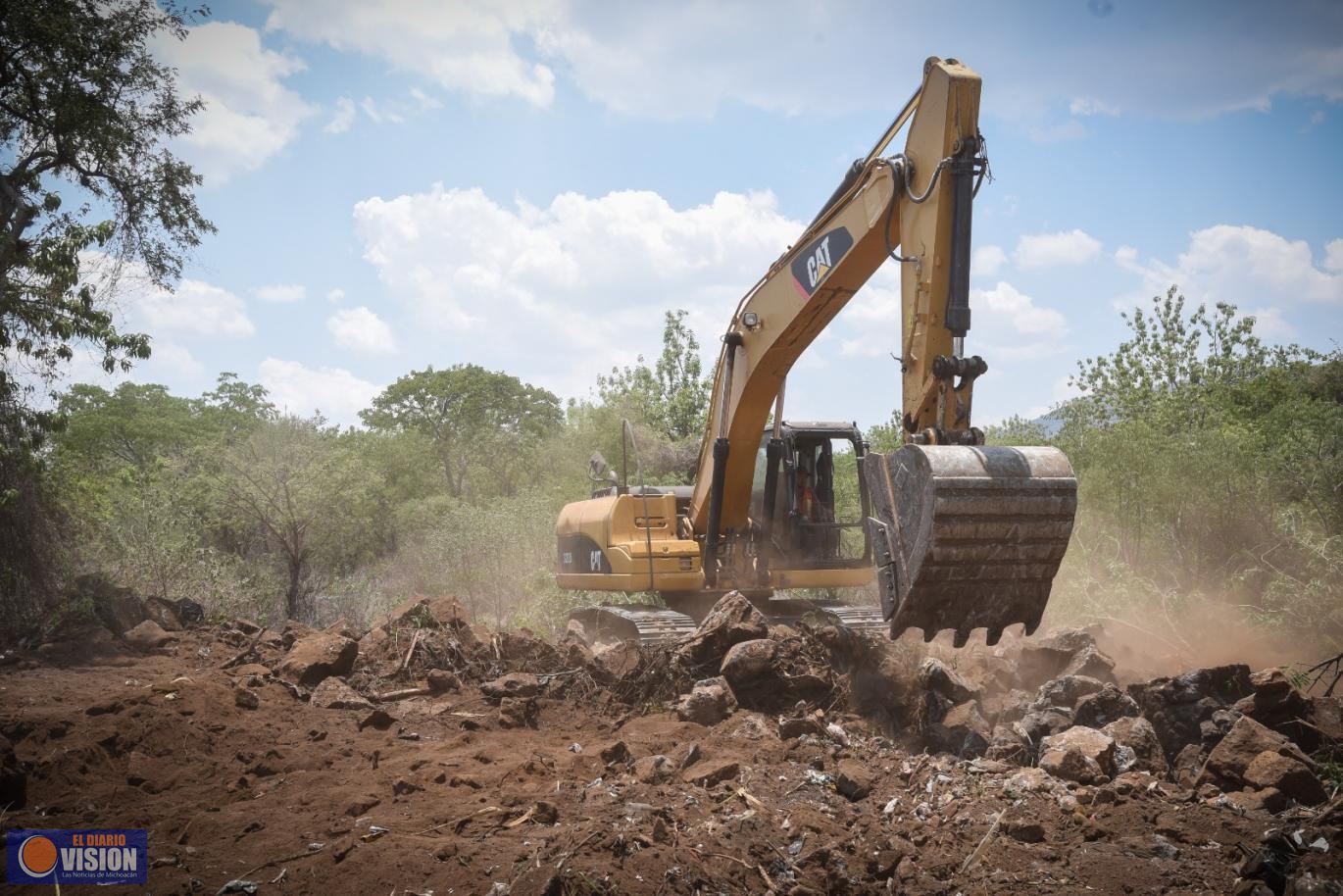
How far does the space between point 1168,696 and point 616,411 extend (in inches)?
784

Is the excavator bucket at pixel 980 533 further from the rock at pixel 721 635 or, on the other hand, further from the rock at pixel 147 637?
the rock at pixel 147 637

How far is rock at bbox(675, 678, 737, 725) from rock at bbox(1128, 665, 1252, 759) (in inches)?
108

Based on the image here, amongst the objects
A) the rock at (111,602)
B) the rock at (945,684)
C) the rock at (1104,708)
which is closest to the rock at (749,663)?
the rock at (945,684)

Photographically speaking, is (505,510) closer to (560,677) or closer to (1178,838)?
(560,677)

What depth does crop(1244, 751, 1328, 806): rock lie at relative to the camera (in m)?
4.67

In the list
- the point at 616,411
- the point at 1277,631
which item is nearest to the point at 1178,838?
the point at 1277,631

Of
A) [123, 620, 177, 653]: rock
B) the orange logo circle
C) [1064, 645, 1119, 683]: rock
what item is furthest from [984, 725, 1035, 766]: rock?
[123, 620, 177, 653]: rock

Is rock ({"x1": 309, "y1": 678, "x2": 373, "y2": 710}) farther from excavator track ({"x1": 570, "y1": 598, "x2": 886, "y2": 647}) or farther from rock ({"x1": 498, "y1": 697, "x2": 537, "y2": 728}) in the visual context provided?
excavator track ({"x1": 570, "y1": 598, "x2": 886, "y2": 647})

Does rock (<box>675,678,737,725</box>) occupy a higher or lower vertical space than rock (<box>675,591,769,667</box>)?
lower

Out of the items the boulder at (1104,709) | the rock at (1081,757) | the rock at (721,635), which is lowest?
the rock at (1081,757)

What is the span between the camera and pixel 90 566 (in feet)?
41.9

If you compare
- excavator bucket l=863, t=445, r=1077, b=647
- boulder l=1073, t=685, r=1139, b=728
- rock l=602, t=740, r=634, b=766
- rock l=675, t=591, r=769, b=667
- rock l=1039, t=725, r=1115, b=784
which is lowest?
rock l=602, t=740, r=634, b=766

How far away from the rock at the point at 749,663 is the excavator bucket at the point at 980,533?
1.89 meters

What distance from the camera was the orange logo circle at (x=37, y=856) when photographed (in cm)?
432
